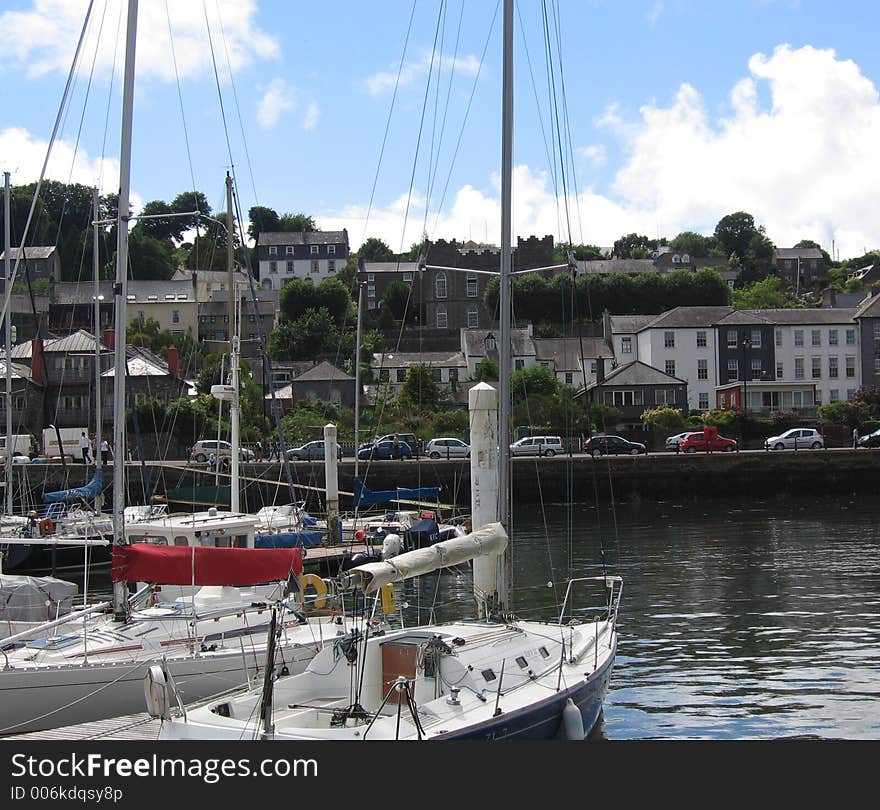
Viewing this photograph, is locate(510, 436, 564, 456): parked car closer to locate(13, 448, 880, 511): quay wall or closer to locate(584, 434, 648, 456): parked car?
locate(13, 448, 880, 511): quay wall

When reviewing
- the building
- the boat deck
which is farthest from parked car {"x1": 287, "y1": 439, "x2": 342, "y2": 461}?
the building

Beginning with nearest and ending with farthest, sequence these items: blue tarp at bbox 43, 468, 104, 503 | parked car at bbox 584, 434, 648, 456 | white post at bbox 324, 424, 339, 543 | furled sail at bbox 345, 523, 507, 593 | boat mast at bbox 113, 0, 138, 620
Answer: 1. furled sail at bbox 345, 523, 507, 593
2. boat mast at bbox 113, 0, 138, 620
3. white post at bbox 324, 424, 339, 543
4. blue tarp at bbox 43, 468, 104, 503
5. parked car at bbox 584, 434, 648, 456

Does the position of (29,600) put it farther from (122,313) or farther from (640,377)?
(640,377)

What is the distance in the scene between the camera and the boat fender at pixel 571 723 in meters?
15.3

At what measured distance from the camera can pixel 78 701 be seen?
1808cm

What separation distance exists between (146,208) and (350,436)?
4556 inches

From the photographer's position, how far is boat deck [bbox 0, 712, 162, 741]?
1357cm

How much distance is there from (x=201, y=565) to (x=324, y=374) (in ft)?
246

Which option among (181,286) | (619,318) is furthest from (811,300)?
(181,286)

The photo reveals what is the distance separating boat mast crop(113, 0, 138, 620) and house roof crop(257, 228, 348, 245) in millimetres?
133938

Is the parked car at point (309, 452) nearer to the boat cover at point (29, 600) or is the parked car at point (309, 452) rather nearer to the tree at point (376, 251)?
the boat cover at point (29, 600)

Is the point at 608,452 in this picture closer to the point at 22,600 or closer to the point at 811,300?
the point at 22,600

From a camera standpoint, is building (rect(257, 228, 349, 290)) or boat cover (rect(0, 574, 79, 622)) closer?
boat cover (rect(0, 574, 79, 622))

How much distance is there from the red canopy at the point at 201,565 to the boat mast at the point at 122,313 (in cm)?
73
